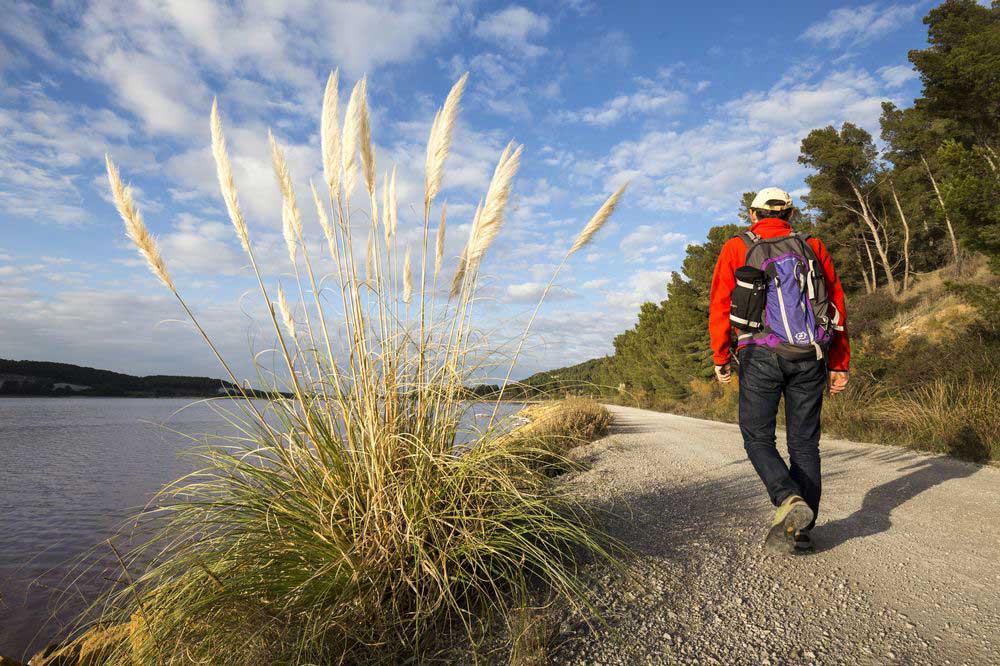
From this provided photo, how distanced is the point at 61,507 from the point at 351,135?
21.1 ft

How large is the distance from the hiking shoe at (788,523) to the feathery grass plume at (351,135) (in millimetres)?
2684

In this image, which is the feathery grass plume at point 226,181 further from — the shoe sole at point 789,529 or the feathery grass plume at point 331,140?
the shoe sole at point 789,529

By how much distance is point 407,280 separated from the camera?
2797 millimetres

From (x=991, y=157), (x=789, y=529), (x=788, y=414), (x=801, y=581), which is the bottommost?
(x=801, y=581)

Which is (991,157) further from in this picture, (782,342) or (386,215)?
(386,215)

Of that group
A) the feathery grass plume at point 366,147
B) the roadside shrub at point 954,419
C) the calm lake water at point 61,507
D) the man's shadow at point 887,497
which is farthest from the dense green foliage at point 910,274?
the calm lake water at point 61,507

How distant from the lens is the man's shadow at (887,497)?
9.34 ft

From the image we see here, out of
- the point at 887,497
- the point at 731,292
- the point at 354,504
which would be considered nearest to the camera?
the point at 354,504

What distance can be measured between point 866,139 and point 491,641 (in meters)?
33.2

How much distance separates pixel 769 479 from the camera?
2.72m

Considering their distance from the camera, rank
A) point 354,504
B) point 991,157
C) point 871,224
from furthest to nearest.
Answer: point 871,224 < point 991,157 < point 354,504

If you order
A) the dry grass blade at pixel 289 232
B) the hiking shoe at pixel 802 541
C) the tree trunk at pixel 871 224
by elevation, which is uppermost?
the tree trunk at pixel 871 224

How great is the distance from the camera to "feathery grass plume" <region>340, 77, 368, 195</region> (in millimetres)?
2342

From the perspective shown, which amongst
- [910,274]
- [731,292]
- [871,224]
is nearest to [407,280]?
[731,292]
